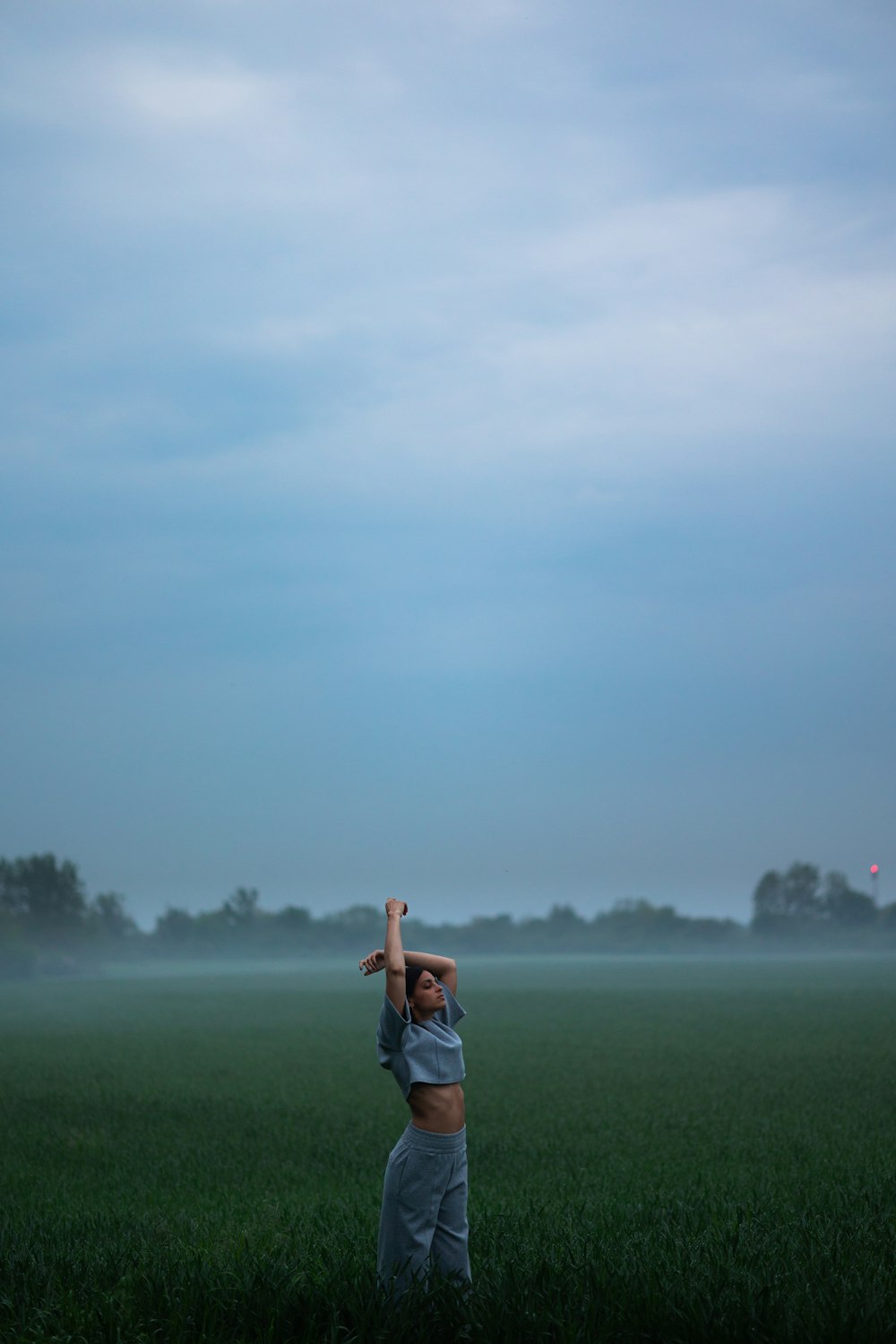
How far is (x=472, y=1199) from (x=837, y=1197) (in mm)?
3859

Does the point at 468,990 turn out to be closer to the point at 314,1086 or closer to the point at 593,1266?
the point at 314,1086

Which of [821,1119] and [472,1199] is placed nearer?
[472,1199]

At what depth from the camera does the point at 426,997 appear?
6.79m

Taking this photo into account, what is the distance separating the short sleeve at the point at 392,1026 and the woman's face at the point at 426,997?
88mm

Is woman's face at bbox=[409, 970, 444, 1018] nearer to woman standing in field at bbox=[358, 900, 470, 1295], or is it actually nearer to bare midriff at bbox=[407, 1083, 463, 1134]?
woman standing in field at bbox=[358, 900, 470, 1295]

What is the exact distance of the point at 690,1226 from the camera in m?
10.7

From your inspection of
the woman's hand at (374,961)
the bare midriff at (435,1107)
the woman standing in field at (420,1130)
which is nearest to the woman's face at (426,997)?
the woman standing in field at (420,1130)

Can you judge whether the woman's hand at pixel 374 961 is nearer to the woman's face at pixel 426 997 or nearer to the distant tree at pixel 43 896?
the woman's face at pixel 426 997

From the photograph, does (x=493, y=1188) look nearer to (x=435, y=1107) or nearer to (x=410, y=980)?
(x=435, y=1107)

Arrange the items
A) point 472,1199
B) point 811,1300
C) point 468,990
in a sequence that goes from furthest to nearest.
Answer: point 468,990 → point 472,1199 → point 811,1300

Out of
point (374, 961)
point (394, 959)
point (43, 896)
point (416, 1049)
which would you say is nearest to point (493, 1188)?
point (416, 1049)

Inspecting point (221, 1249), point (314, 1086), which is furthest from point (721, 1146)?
point (314, 1086)

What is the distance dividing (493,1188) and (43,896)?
153746 mm

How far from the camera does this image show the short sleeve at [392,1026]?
6668 millimetres
